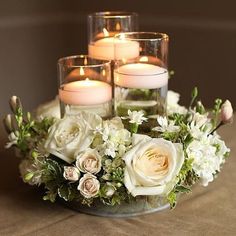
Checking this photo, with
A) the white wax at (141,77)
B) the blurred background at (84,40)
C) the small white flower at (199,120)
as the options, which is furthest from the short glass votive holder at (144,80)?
the blurred background at (84,40)

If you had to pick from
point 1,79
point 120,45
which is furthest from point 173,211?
point 1,79

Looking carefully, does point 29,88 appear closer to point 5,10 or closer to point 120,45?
point 5,10

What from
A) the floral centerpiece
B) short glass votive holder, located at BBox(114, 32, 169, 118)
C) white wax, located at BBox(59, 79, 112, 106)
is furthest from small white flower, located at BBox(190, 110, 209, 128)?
white wax, located at BBox(59, 79, 112, 106)

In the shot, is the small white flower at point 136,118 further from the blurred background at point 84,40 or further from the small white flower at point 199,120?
the blurred background at point 84,40

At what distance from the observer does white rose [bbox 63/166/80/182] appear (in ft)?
3.46

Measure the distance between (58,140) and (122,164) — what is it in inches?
5.8

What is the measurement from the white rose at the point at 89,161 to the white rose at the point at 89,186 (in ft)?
0.04

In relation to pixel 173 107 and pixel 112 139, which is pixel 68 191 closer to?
pixel 112 139

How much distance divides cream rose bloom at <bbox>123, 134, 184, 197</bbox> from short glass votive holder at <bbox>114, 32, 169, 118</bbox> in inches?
7.3

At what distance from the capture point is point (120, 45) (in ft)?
4.34

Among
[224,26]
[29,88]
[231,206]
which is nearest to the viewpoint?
[231,206]

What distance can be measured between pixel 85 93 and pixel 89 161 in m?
0.20

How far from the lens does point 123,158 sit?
1043 mm

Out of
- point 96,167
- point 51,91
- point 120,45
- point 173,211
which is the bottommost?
point 51,91
